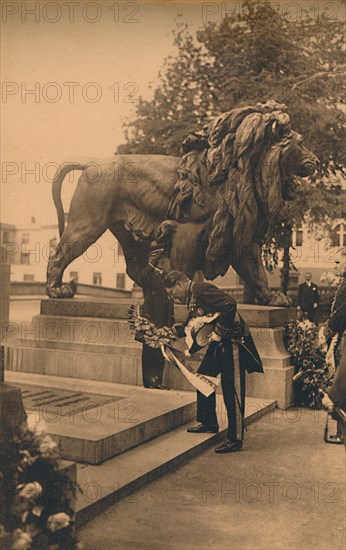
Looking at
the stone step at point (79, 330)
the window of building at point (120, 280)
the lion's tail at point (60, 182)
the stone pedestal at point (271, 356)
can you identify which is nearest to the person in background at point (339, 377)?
the stone pedestal at point (271, 356)

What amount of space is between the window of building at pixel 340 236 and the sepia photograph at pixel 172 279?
43 mm

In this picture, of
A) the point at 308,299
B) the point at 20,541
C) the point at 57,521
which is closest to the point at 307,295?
the point at 308,299

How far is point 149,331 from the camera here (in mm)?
6406

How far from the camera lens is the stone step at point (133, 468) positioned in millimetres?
3807

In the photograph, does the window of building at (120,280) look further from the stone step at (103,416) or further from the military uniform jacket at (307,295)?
the military uniform jacket at (307,295)

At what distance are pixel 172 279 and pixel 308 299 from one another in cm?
245

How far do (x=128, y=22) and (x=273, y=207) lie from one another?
260cm

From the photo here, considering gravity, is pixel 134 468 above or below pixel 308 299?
below

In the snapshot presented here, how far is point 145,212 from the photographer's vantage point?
25.5ft

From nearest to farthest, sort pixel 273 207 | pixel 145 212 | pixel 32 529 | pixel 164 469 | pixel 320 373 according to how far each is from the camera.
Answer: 1. pixel 32 529
2. pixel 164 469
3. pixel 320 373
4. pixel 273 207
5. pixel 145 212

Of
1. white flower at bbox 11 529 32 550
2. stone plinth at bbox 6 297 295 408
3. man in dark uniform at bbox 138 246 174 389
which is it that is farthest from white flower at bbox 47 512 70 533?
stone plinth at bbox 6 297 295 408

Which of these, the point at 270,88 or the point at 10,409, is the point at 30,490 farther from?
the point at 270,88

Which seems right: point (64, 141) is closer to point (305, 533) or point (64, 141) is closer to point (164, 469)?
point (164, 469)

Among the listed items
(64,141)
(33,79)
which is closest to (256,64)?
(64,141)
